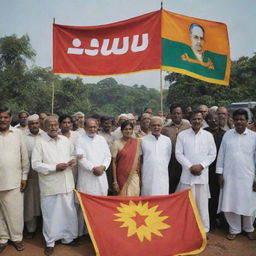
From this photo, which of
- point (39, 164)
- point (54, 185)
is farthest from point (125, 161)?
point (39, 164)

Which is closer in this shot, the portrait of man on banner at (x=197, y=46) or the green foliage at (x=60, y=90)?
the portrait of man on banner at (x=197, y=46)

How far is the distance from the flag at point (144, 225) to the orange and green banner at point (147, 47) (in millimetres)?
2731

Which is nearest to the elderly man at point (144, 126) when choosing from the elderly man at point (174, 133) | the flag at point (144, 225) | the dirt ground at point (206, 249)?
the elderly man at point (174, 133)

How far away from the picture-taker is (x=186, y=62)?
18.5 feet

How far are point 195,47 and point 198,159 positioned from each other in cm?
266

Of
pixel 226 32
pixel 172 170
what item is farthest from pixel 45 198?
pixel 226 32

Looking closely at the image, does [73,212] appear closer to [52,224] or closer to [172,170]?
[52,224]

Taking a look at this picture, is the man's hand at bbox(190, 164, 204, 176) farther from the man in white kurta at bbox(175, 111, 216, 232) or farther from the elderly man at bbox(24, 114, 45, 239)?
the elderly man at bbox(24, 114, 45, 239)

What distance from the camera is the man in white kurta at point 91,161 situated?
3900 mm

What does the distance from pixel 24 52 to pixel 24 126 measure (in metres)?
20.6

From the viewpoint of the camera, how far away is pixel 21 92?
2273 centimetres

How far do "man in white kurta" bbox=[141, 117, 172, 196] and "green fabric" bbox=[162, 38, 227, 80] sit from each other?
74.0 inches

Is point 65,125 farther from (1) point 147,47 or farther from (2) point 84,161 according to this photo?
(1) point 147,47

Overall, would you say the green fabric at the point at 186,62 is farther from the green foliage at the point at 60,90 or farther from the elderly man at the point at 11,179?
the green foliage at the point at 60,90
